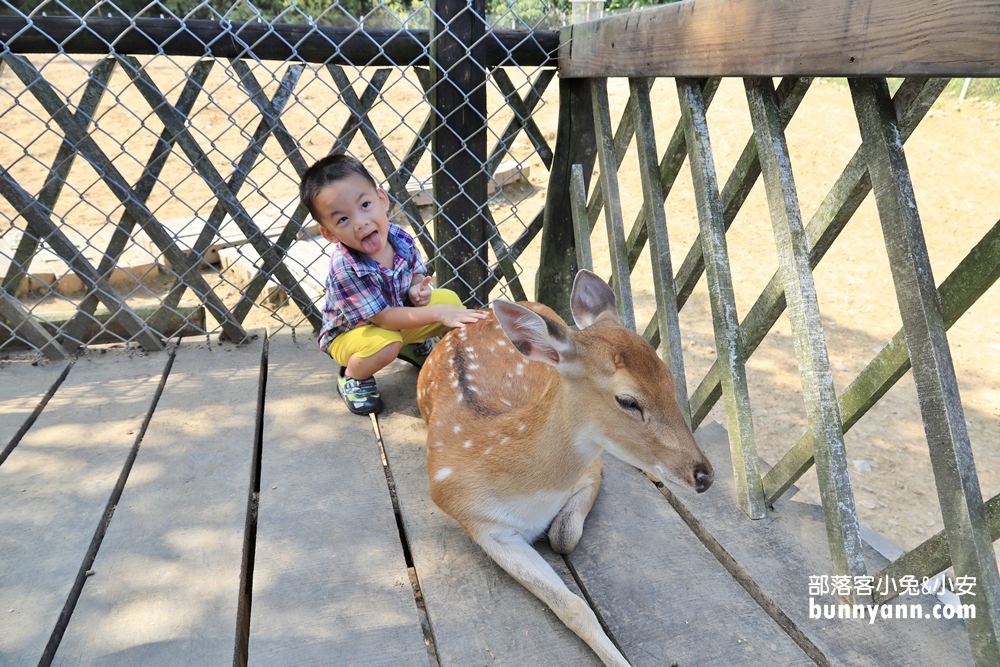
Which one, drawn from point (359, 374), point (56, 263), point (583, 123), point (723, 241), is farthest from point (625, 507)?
point (56, 263)

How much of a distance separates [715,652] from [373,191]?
6.80 ft

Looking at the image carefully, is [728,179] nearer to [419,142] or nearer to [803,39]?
[803,39]

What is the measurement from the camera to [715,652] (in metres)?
2.08

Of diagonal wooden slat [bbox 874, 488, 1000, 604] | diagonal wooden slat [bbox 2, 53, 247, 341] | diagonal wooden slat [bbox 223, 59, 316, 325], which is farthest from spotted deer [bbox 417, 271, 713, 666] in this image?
diagonal wooden slat [bbox 2, 53, 247, 341]

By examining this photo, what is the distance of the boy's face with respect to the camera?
2941 millimetres

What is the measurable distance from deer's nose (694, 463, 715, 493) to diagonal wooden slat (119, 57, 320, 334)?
7.37ft

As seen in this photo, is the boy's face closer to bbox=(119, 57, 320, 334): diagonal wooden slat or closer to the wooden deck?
bbox=(119, 57, 320, 334): diagonal wooden slat

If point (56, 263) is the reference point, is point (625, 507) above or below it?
below

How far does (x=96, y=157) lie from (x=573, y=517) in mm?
2451

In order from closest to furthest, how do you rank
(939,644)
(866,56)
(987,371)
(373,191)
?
1. (866,56)
2. (939,644)
3. (373,191)
4. (987,371)

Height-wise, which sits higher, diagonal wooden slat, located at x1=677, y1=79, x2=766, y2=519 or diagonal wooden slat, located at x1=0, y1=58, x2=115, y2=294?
diagonal wooden slat, located at x1=0, y1=58, x2=115, y2=294

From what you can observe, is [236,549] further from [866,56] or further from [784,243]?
[866,56]

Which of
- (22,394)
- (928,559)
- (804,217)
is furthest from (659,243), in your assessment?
(804,217)

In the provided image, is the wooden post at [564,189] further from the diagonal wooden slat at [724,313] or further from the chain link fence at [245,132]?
the diagonal wooden slat at [724,313]
